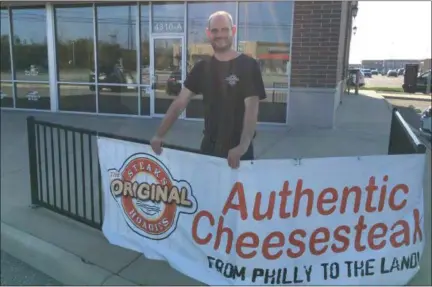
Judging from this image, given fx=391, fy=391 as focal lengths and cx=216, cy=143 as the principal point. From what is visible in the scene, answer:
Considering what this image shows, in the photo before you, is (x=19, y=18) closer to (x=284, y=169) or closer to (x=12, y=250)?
(x=12, y=250)

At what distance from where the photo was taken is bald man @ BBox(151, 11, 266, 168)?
280 centimetres

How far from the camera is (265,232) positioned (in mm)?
2646

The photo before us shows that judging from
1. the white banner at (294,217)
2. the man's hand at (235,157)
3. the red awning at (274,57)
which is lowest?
the white banner at (294,217)

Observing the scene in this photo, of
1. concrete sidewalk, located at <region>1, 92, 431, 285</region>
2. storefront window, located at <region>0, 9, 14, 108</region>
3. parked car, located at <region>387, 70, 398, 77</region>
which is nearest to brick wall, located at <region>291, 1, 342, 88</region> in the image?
concrete sidewalk, located at <region>1, 92, 431, 285</region>

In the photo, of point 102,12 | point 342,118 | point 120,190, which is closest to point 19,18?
point 102,12

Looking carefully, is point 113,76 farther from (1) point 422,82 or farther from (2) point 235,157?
(1) point 422,82

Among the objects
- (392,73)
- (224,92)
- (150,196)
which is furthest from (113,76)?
(392,73)

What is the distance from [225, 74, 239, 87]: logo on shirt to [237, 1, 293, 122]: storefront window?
22.7 feet

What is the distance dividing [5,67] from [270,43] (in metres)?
8.70

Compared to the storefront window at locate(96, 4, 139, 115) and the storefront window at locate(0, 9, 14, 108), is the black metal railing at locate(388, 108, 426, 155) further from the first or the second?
the storefront window at locate(0, 9, 14, 108)

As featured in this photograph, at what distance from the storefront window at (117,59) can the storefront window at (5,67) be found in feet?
11.1

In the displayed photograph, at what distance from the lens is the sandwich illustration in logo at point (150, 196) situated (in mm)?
2904

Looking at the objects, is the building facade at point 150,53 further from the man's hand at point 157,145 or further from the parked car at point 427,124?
the man's hand at point 157,145

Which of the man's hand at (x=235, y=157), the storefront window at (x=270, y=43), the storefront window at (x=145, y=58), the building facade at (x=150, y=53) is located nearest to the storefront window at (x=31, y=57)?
the building facade at (x=150, y=53)
